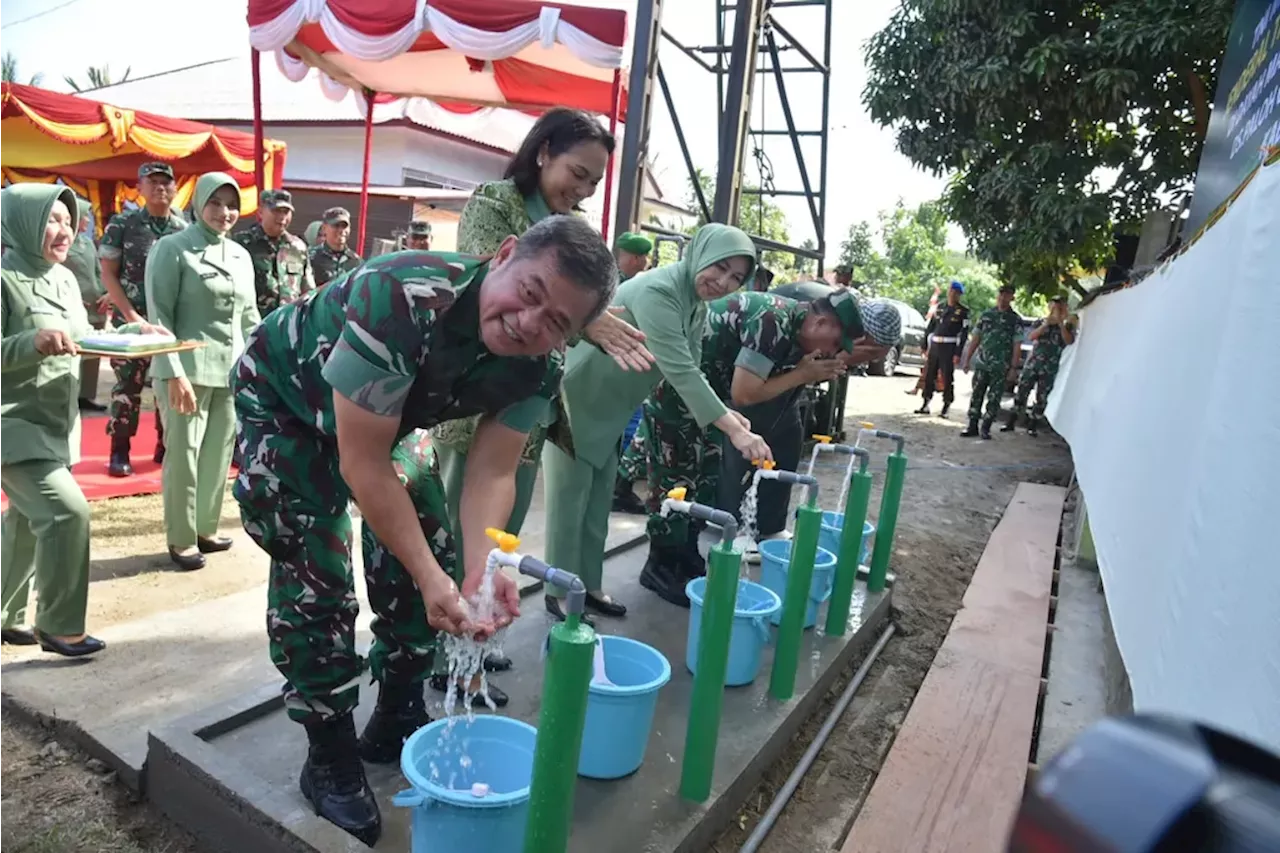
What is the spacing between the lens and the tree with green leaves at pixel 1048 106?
7508 mm

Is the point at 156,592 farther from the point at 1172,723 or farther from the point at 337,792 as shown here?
the point at 1172,723

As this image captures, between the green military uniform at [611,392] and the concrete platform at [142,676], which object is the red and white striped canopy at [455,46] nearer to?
the green military uniform at [611,392]

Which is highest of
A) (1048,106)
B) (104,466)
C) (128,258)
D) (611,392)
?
(1048,106)

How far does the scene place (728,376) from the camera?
376 centimetres

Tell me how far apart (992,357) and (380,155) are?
11207 millimetres

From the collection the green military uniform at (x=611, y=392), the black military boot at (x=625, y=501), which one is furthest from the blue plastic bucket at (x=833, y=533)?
the black military boot at (x=625, y=501)

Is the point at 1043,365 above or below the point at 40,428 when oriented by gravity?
above

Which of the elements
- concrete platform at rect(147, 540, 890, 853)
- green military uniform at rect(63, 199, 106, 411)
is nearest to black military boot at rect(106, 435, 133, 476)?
green military uniform at rect(63, 199, 106, 411)

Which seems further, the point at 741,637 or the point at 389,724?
the point at 741,637

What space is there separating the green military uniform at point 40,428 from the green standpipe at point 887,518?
315 cm

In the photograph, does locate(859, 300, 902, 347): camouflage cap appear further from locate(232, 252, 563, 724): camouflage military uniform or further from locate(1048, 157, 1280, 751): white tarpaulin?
locate(232, 252, 563, 724): camouflage military uniform

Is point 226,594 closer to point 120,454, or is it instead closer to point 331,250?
point 120,454

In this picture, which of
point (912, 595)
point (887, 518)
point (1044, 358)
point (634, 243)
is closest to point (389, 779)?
point (887, 518)

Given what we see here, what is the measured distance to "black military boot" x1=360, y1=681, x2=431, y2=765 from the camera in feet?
6.93
